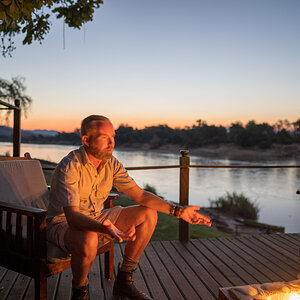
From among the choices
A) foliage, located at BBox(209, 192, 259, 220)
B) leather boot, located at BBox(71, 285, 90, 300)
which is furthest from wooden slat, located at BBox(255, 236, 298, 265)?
foliage, located at BBox(209, 192, 259, 220)

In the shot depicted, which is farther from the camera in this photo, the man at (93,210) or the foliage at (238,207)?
the foliage at (238,207)

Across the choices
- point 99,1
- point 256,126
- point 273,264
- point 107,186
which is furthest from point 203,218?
point 256,126

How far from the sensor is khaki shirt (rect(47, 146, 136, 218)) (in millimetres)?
1432

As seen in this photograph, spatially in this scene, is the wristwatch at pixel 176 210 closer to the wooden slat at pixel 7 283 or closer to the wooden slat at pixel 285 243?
the wooden slat at pixel 7 283

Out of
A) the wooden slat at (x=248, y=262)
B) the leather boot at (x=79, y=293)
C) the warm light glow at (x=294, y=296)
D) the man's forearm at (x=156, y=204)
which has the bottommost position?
the wooden slat at (x=248, y=262)

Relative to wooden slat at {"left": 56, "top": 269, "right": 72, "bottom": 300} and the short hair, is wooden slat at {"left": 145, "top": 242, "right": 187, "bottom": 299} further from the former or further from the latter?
the short hair

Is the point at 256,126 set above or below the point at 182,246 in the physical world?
above

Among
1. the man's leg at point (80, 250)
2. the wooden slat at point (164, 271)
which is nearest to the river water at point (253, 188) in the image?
the wooden slat at point (164, 271)

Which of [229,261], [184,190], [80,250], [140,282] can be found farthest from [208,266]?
[80,250]

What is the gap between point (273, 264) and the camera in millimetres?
2398

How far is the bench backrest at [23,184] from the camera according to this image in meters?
1.89

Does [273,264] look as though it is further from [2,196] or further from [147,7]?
[147,7]

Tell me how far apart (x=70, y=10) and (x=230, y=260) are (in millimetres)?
3659

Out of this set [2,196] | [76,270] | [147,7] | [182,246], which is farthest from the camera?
[147,7]
